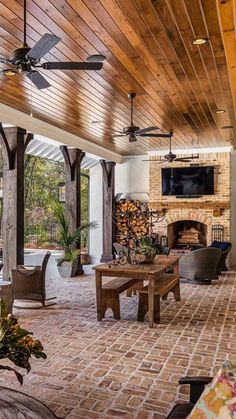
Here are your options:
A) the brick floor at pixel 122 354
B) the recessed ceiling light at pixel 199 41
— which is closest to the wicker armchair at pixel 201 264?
the brick floor at pixel 122 354

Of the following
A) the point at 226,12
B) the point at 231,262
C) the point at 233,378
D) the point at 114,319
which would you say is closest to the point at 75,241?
the point at 114,319

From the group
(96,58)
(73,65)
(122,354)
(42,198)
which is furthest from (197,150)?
(73,65)

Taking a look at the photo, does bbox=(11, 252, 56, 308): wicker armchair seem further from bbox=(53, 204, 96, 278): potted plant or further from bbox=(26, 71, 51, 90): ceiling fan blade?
bbox=(26, 71, 51, 90): ceiling fan blade

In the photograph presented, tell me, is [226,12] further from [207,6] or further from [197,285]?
[197,285]

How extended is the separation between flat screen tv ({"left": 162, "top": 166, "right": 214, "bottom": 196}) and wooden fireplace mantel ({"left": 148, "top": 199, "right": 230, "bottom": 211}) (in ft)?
0.71

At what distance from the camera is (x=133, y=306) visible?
5.86 meters

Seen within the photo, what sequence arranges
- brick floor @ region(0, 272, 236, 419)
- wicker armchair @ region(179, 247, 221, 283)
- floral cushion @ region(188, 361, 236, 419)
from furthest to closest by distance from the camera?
1. wicker armchair @ region(179, 247, 221, 283)
2. brick floor @ region(0, 272, 236, 419)
3. floral cushion @ region(188, 361, 236, 419)

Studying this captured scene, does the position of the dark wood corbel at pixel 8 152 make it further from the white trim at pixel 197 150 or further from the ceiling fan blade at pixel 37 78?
the white trim at pixel 197 150

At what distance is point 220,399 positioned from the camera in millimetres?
1294

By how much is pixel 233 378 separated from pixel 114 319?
3908 millimetres

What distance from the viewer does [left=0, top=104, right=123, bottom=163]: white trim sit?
20.1 feet

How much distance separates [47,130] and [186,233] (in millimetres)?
5032

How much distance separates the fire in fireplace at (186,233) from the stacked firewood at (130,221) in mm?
725

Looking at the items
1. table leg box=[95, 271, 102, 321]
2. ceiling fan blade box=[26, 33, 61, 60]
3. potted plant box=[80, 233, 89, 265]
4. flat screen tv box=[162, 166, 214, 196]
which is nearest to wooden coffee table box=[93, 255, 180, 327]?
table leg box=[95, 271, 102, 321]
